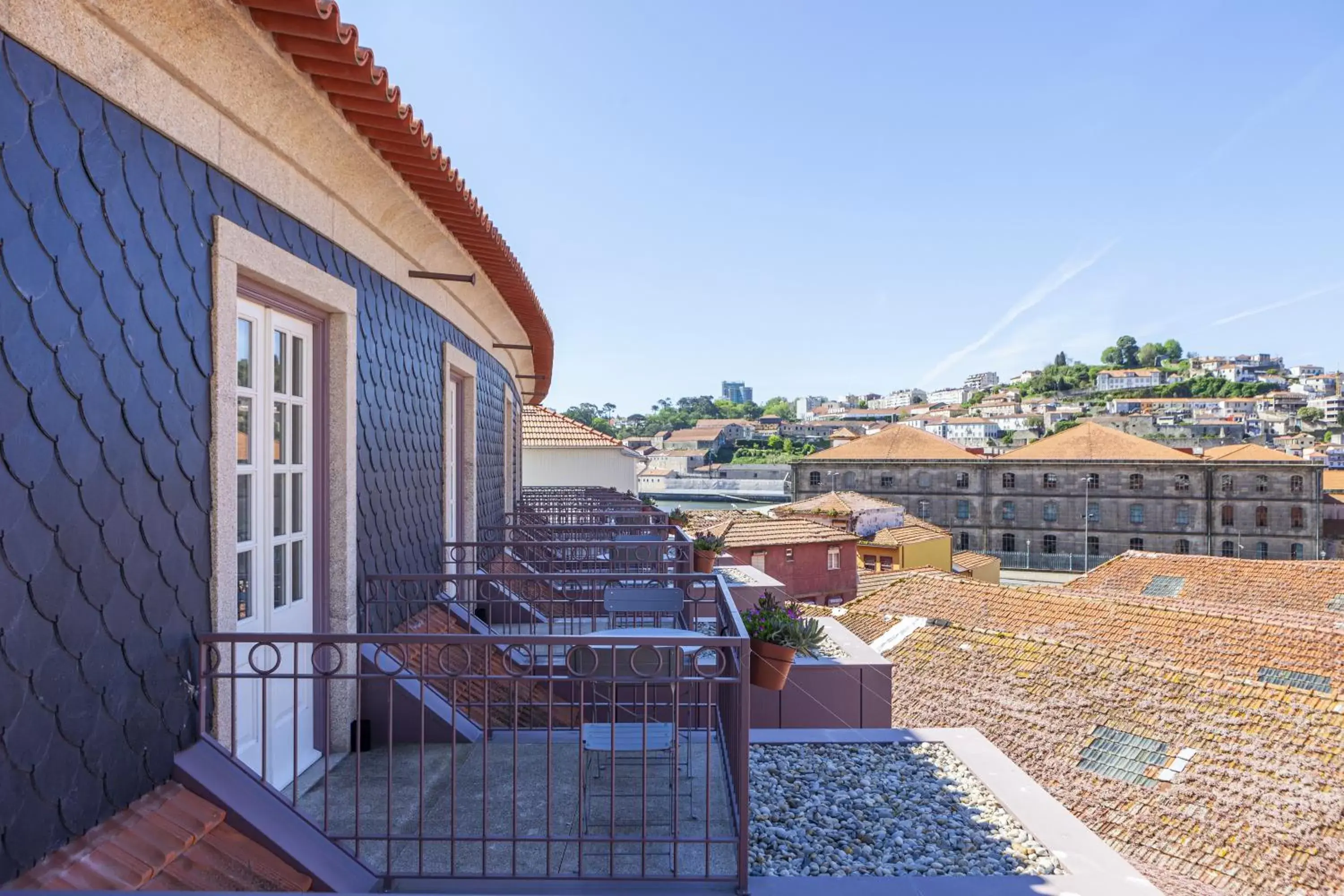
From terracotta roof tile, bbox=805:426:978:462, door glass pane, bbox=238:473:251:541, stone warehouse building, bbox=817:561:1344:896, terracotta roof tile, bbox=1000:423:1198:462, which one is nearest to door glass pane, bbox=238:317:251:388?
door glass pane, bbox=238:473:251:541

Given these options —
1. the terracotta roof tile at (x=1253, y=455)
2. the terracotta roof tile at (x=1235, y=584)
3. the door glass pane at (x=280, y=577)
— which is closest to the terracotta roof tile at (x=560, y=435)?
the terracotta roof tile at (x=1235, y=584)

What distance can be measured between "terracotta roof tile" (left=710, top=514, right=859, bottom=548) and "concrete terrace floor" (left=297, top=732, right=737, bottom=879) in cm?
1992

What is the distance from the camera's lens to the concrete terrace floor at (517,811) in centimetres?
288

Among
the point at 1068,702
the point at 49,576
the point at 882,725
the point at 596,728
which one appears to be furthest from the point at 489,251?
the point at 1068,702

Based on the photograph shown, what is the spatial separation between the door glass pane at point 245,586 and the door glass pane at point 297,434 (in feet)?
2.16

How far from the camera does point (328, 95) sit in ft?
10.7

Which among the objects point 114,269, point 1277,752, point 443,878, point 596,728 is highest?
point 114,269

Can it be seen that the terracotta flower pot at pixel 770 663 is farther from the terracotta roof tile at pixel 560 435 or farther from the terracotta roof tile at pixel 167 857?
the terracotta roof tile at pixel 560 435

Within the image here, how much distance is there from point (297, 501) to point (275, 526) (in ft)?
1.01

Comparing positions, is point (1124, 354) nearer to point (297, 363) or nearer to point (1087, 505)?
point (1087, 505)

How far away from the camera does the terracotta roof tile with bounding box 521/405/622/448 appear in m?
19.5

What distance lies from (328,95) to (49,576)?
217cm

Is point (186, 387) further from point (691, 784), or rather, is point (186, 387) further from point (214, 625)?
point (691, 784)

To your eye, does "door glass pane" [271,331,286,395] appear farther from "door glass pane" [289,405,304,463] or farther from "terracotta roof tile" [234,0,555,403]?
"terracotta roof tile" [234,0,555,403]
